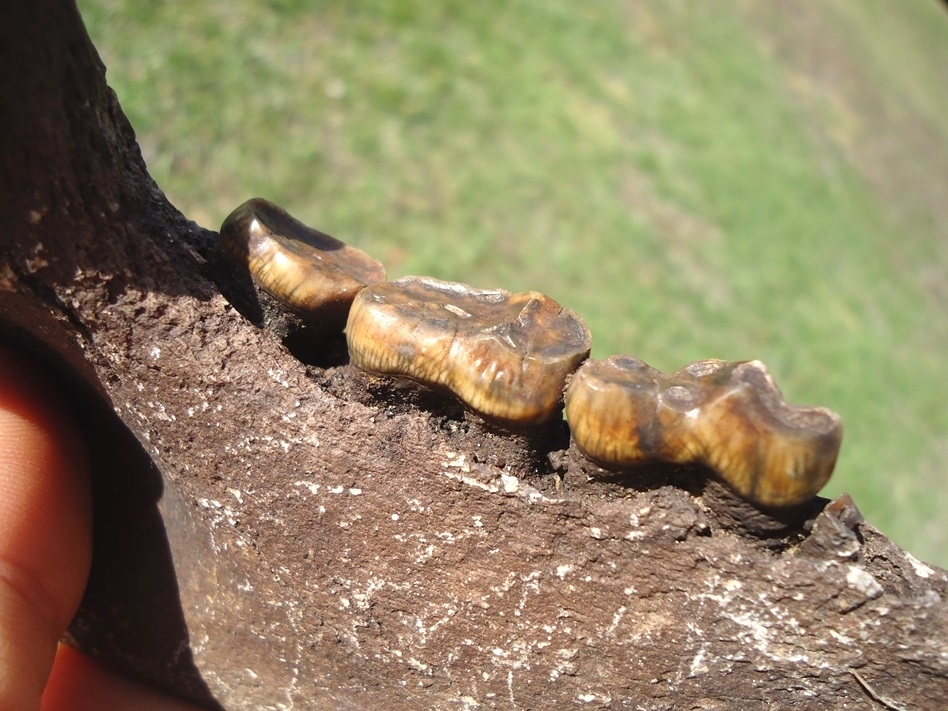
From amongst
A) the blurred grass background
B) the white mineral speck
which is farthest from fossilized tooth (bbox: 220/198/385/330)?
the blurred grass background

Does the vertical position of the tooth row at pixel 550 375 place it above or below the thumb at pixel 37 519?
above

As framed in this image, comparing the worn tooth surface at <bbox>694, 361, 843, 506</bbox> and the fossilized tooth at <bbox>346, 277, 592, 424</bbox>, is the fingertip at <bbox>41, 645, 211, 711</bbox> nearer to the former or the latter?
the fossilized tooth at <bbox>346, 277, 592, 424</bbox>

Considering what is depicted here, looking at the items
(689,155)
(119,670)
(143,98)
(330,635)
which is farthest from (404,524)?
(689,155)

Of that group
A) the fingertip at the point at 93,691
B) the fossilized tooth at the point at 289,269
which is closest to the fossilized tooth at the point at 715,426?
the fossilized tooth at the point at 289,269

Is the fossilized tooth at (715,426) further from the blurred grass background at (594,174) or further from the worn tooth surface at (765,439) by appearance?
the blurred grass background at (594,174)

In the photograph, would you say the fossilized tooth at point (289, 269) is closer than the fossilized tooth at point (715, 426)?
No

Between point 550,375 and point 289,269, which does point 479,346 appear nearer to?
point 550,375

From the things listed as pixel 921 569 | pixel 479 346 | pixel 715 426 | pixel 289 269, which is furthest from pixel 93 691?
pixel 921 569
